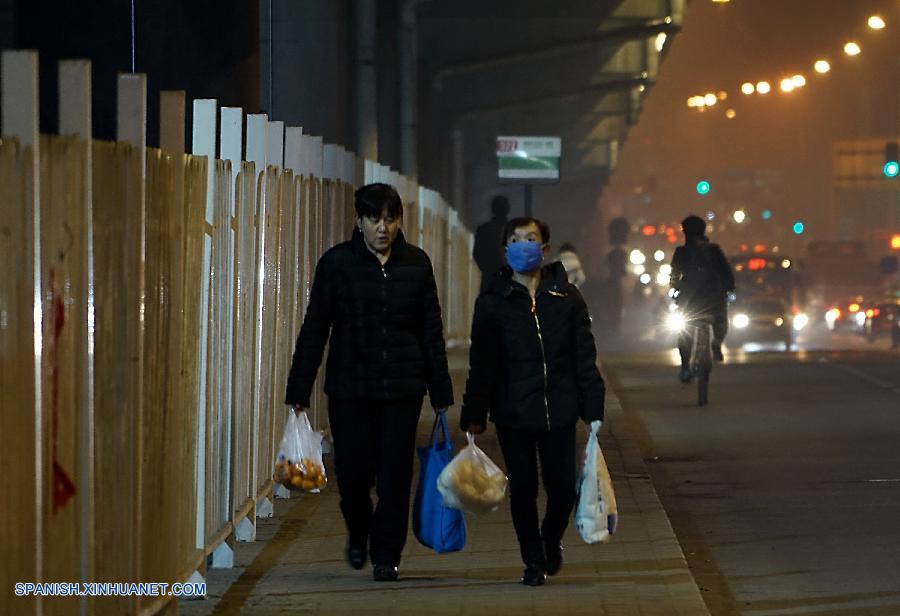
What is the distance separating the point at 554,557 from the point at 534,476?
42 cm

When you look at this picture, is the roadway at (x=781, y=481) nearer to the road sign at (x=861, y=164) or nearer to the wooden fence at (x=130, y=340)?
the wooden fence at (x=130, y=340)

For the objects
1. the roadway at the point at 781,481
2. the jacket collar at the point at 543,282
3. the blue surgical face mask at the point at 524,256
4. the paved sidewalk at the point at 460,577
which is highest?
the blue surgical face mask at the point at 524,256

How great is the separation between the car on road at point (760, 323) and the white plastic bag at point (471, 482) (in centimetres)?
4021

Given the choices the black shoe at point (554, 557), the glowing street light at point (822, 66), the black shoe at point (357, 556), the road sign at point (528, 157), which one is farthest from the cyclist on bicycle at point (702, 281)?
the glowing street light at point (822, 66)

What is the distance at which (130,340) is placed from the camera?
661 centimetres

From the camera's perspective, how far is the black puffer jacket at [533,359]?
27.5 feet

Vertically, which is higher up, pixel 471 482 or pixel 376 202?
pixel 376 202

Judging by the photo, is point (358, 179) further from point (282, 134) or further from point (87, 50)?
point (282, 134)

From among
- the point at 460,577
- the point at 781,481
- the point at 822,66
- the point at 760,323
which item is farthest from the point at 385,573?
the point at 760,323

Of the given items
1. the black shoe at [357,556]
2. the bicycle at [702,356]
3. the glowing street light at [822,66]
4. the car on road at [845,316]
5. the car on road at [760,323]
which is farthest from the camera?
the car on road at [845,316]

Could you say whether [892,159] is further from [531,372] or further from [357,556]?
[531,372]

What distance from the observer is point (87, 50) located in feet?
47.9

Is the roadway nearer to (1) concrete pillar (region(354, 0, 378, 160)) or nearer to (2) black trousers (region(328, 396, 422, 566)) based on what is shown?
(2) black trousers (region(328, 396, 422, 566))

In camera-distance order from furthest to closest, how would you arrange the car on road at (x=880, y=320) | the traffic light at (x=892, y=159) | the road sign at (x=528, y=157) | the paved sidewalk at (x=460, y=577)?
the car on road at (x=880, y=320)
the traffic light at (x=892, y=159)
the road sign at (x=528, y=157)
the paved sidewalk at (x=460, y=577)
